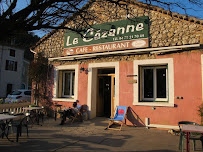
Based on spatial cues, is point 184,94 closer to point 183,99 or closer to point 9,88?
point 183,99

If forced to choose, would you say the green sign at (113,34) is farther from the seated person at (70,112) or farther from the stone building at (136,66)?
the seated person at (70,112)

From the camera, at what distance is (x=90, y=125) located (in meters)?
7.16

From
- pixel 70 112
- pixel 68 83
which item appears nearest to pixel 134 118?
pixel 70 112

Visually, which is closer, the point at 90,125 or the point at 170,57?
the point at 170,57

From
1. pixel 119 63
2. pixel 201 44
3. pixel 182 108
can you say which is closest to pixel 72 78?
pixel 119 63

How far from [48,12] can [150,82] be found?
16.0ft

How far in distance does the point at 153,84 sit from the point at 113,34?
2940mm

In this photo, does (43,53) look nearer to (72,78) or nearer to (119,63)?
(72,78)

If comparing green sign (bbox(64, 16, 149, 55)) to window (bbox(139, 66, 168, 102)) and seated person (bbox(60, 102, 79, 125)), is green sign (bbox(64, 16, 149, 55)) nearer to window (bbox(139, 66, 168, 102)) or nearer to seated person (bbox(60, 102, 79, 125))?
window (bbox(139, 66, 168, 102))

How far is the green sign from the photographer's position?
717 centimetres

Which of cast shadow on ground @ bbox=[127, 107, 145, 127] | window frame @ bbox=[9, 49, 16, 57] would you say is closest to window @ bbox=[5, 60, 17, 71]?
window frame @ bbox=[9, 49, 16, 57]

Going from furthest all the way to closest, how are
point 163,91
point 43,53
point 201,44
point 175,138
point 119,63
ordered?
1. point 43,53
2. point 119,63
3. point 163,91
4. point 201,44
5. point 175,138

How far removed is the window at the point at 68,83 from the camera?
30.2 feet

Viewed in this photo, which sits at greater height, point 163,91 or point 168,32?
point 168,32
